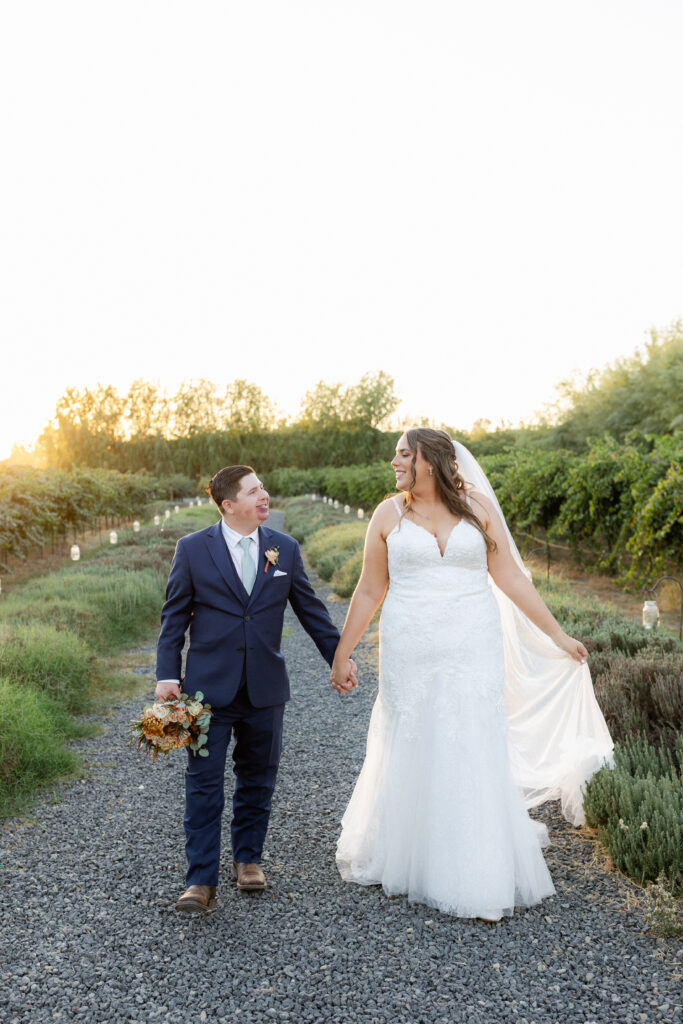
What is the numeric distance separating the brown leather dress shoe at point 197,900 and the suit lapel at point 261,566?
1.06 meters

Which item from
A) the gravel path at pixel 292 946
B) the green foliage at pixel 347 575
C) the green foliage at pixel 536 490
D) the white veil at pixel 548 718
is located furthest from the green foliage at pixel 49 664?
the green foliage at pixel 536 490

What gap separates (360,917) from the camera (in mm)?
2895

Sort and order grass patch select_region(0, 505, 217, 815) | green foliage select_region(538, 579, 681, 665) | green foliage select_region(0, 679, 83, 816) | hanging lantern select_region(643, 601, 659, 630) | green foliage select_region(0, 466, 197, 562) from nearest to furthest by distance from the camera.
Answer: green foliage select_region(0, 679, 83, 816)
grass patch select_region(0, 505, 217, 815)
green foliage select_region(538, 579, 681, 665)
hanging lantern select_region(643, 601, 659, 630)
green foliage select_region(0, 466, 197, 562)

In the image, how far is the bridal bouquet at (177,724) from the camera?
9.09 feet

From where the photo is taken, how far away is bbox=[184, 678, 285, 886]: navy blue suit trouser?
2934mm

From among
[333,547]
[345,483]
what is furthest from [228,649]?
[345,483]

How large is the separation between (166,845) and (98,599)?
565cm

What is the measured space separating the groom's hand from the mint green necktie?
45 cm

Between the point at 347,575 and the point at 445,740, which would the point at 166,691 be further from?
the point at 347,575

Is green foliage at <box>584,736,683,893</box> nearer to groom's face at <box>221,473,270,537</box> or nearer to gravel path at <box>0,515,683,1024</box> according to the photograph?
gravel path at <box>0,515,683,1024</box>

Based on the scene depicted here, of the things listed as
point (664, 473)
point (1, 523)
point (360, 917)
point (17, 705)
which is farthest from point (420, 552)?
point (1, 523)

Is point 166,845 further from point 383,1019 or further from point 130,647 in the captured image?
point 130,647

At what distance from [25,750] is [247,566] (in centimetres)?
218

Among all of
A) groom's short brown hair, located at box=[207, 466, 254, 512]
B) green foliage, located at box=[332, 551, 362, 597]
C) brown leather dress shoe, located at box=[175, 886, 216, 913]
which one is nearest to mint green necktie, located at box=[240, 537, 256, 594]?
groom's short brown hair, located at box=[207, 466, 254, 512]
